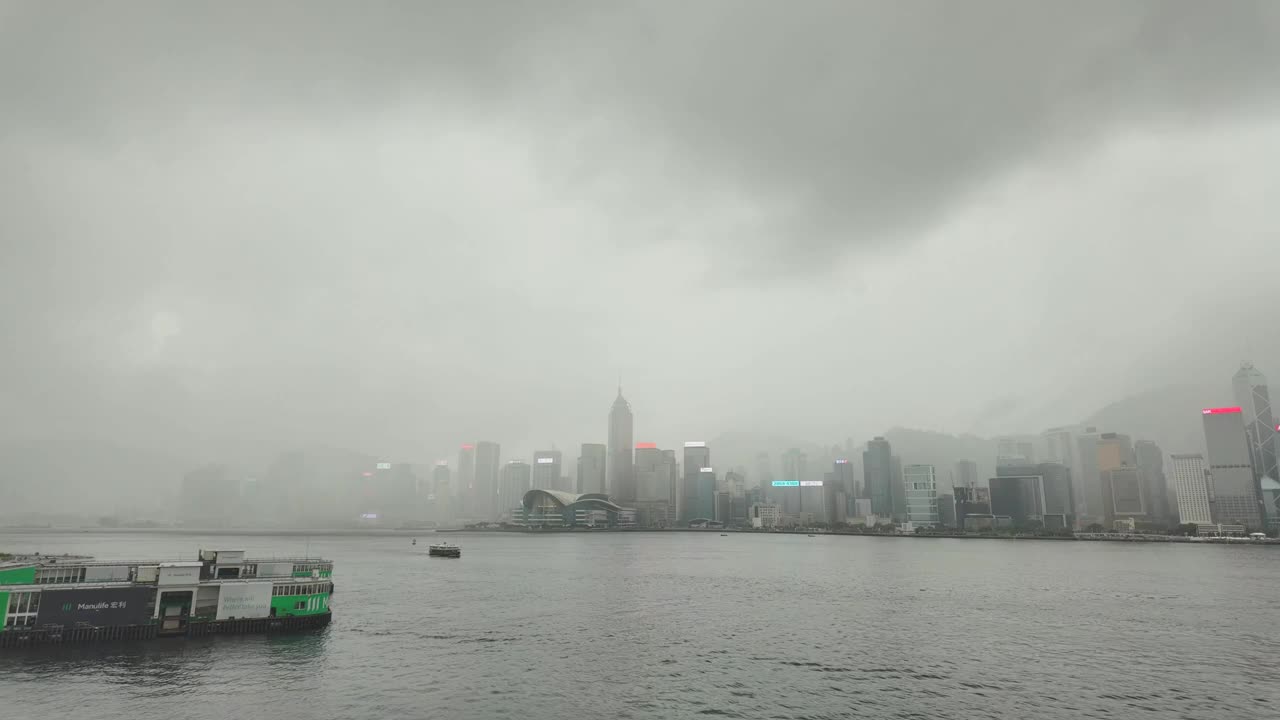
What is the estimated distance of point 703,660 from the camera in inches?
2429

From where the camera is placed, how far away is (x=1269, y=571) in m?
158

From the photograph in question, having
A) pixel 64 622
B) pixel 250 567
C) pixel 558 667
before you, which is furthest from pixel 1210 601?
pixel 64 622

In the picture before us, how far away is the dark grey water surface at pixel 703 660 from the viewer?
1881 inches

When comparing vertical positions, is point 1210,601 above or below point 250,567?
below

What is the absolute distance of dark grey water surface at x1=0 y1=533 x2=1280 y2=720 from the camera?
157ft

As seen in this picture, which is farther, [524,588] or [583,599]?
[524,588]

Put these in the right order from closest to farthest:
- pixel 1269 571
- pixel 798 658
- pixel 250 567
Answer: pixel 798 658, pixel 250 567, pixel 1269 571

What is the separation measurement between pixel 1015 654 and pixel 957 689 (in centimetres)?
1732

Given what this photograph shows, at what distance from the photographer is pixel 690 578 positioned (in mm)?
137000

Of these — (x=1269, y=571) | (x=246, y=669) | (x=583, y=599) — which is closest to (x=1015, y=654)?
(x=583, y=599)

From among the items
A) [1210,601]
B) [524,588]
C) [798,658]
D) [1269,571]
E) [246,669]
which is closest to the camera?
[246,669]

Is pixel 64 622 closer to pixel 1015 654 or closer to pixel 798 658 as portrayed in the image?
pixel 798 658

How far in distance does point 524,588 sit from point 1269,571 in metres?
182

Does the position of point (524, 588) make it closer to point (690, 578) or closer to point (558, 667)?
point (690, 578)
